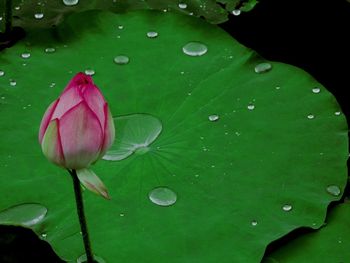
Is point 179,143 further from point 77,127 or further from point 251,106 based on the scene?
point 77,127

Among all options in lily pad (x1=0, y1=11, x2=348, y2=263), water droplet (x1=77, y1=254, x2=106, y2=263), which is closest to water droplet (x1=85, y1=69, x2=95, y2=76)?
lily pad (x1=0, y1=11, x2=348, y2=263)

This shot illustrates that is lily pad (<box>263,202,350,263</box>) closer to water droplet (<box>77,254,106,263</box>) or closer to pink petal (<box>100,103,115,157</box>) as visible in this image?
water droplet (<box>77,254,106,263</box>)

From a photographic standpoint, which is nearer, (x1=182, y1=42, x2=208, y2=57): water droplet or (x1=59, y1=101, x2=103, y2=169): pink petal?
(x1=59, y1=101, x2=103, y2=169): pink petal

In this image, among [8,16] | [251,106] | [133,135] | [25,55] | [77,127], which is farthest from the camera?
[8,16]

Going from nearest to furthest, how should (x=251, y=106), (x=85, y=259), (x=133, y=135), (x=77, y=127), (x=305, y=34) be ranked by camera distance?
(x=77, y=127)
(x=85, y=259)
(x=133, y=135)
(x=251, y=106)
(x=305, y=34)

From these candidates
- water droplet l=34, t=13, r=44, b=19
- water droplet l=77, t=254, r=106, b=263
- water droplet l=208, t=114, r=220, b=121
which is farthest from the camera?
water droplet l=34, t=13, r=44, b=19

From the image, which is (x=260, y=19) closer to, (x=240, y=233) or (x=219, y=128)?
(x=219, y=128)

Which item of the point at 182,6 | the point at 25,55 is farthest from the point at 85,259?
the point at 182,6

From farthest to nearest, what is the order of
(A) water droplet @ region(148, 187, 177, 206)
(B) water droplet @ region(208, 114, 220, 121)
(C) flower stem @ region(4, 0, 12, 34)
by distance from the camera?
(C) flower stem @ region(4, 0, 12, 34) < (B) water droplet @ region(208, 114, 220, 121) < (A) water droplet @ region(148, 187, 177, 206)

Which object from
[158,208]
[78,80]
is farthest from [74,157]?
[158,208]
